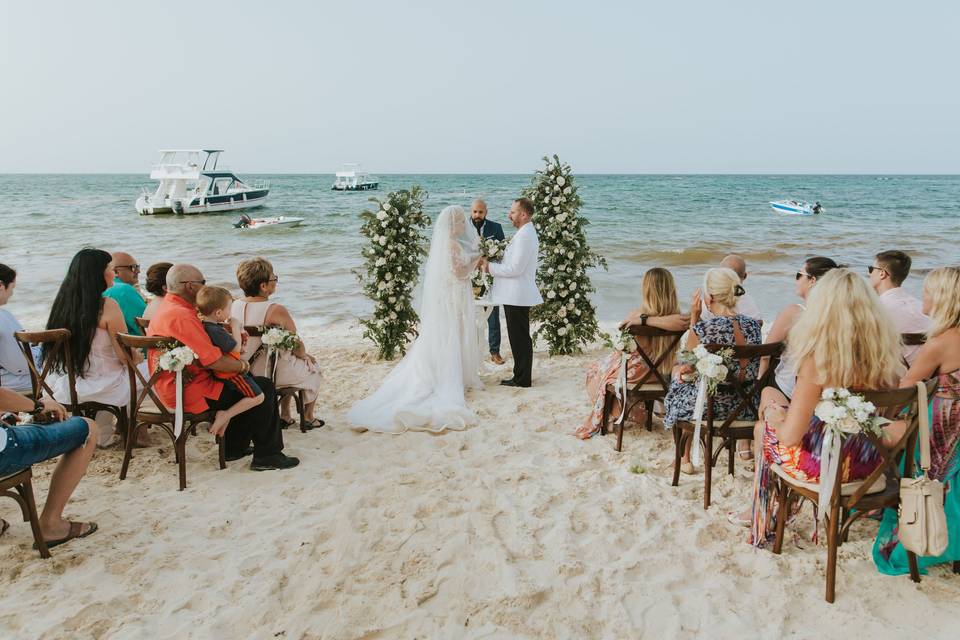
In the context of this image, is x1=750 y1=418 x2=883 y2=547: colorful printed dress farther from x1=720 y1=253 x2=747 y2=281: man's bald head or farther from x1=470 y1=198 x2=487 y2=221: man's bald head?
x1=470 y1=198 x2=487 y2=221: man's bald head

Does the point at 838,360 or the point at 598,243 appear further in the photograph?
the point at 598,243

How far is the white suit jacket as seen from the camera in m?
6.94

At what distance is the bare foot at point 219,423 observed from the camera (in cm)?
462

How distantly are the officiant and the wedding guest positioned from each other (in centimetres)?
417

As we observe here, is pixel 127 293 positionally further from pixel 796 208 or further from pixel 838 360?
pixel 796 208

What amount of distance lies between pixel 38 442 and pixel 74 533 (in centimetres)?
69

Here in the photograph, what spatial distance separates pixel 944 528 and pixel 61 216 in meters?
42.7

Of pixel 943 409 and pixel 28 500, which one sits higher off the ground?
pixel 943 409

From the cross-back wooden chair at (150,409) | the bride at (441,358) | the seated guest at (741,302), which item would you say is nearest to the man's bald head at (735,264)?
the seated guest at (741,302)

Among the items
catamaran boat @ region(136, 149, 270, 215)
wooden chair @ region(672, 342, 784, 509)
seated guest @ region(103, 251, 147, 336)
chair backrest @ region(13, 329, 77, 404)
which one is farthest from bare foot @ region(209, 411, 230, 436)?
catamaran boat @ region(136, 149, 270, 215)

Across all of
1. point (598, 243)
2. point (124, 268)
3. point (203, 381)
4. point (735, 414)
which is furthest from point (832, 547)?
point (598, 243)

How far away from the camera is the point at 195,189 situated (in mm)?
38469

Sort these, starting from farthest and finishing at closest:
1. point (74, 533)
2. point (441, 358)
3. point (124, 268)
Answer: point (441, 358) < point (124, 268) < point (74, 533)

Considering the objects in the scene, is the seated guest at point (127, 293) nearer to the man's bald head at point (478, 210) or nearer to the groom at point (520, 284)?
the groom at point (520, 284)
